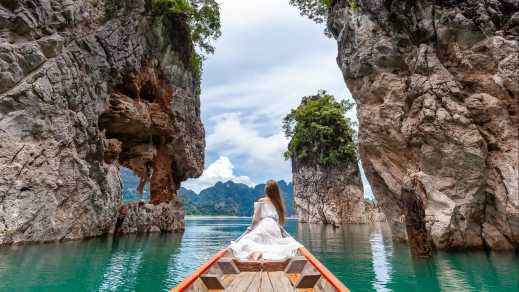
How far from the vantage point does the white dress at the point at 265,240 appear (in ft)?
17.3

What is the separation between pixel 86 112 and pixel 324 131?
1178 inches

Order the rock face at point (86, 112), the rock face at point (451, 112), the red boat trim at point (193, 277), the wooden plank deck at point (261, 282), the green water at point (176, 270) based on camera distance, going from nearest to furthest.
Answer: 1. the red boat trim at point (193, 277)
2. the wooden plank deck at point (261, 282)
3. the green water at point (176, 270)
4. the rock face at point (451, 112)
5. the rock face at point (86, 112)

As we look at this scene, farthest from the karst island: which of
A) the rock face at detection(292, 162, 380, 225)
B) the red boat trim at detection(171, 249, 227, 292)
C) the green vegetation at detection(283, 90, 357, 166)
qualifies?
the rock face at detection(292, 162, 380, 225)

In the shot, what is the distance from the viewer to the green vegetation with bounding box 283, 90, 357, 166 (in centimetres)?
4231

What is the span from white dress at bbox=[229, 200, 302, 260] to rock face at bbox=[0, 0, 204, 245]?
1238 cm

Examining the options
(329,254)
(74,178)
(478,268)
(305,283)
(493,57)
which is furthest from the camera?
(74,178)

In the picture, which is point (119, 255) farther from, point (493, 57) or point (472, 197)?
point (493, 57)

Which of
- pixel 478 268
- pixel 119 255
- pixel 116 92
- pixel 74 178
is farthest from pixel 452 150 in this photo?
pixel 116 92

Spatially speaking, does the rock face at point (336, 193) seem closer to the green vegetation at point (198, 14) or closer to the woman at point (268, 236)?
the green vegetation at point (198, 14)

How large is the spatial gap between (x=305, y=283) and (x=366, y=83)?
50.6 ft

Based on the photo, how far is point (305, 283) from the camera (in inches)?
141

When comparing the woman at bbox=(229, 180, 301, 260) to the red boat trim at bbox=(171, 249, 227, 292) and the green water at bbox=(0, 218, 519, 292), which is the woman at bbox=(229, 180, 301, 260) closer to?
the red boat trim at bbox=(171, 249, 227, 292)

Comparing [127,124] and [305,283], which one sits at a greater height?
[127,124]

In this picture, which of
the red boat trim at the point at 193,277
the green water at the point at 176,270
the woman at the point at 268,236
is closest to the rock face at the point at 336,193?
the green water at the point at 176,270
